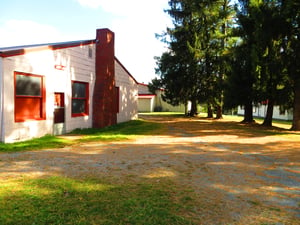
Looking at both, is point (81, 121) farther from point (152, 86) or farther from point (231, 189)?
point (152, 86)

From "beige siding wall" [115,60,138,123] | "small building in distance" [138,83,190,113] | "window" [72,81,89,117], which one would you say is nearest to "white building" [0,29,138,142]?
"window" [72,81,89,117]

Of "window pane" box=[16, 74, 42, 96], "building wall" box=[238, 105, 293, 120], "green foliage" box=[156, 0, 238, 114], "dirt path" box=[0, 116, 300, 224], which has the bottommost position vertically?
"dirt path" box=[0, 116, 300, 224]

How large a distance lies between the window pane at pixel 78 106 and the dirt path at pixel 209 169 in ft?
14.1

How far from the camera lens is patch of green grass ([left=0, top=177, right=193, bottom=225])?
3146mm

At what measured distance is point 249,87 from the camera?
62.2 feet

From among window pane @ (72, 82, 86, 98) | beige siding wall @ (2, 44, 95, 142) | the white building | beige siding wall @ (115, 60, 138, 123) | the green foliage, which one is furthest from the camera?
the green foliage

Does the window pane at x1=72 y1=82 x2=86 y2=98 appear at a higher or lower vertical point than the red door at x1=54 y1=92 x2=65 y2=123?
higher

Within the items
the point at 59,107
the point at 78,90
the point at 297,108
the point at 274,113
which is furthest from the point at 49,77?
the point at 274,113

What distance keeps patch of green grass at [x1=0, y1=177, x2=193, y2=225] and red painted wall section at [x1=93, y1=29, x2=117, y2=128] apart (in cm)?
992

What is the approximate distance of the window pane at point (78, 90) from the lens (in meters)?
13.0

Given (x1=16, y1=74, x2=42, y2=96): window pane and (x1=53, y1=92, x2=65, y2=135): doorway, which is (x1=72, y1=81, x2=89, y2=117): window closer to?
(x1=53, y1=92, x2=65, y2=135): doorway

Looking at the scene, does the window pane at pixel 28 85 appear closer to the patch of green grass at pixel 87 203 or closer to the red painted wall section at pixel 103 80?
the red painted wall section at pixel 103 80

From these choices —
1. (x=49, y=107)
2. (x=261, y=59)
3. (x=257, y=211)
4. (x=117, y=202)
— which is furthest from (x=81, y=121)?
(x=261, y=59)

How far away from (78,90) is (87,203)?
413 inches
